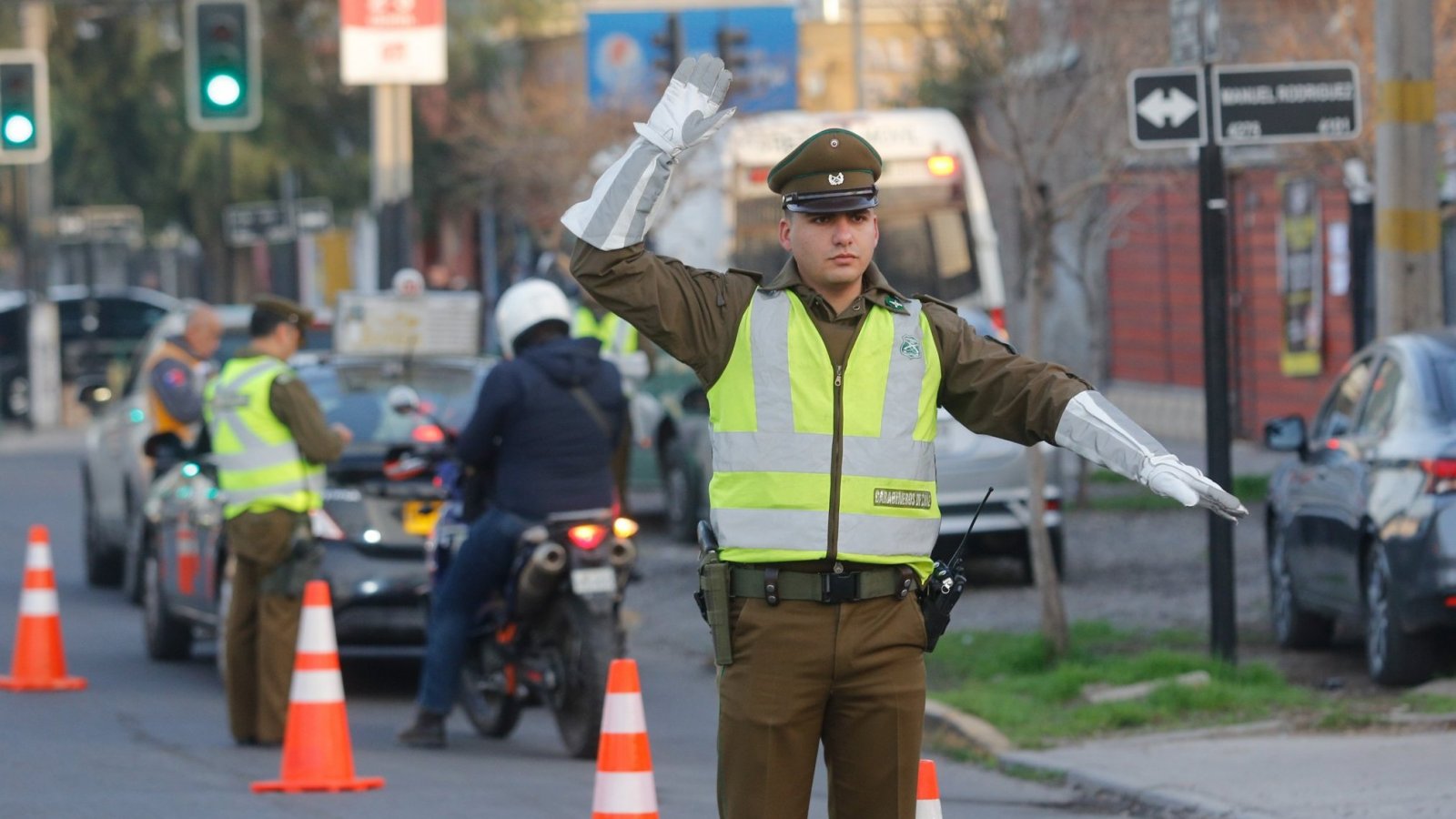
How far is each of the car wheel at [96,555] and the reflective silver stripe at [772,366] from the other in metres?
12.5

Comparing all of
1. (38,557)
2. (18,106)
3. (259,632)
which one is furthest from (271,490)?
(18,106)

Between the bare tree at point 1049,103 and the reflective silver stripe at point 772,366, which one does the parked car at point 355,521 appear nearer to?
the bare tree at point 1049,103

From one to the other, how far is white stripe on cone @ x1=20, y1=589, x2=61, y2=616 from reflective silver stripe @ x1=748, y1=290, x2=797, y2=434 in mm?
7558

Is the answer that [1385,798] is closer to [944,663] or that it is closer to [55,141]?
[944,663]

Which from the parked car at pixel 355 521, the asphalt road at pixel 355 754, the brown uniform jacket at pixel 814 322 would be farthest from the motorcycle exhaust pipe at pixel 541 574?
the brown uniform jacket at pixel 814 322

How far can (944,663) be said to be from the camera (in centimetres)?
1217

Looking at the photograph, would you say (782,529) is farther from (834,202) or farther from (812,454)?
(834,202)

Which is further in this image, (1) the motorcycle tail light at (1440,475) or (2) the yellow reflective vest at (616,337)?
(2) the yellow reflective vest at (616,337)

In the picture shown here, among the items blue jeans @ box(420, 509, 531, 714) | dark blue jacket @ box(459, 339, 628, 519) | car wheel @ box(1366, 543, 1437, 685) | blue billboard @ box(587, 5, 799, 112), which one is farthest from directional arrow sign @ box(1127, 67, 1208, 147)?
blue billboard @ box(587, 5, 799, 112)

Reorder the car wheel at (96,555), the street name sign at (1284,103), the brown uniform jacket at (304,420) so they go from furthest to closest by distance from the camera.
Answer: the car wheel at (96,555), the street name sign at (1284,103), the brown uniform jacket at (304,420)

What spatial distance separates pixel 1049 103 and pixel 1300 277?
7622mm

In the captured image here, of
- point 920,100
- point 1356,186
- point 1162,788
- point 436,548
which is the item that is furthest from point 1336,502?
point 920,100

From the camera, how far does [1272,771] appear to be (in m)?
8.87

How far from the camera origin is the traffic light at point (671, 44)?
24.2m
